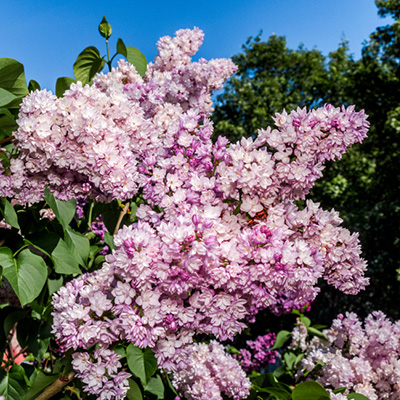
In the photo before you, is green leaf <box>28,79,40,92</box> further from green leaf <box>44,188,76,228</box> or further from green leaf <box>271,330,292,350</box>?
green leaf <box>271,330,292,350</box>

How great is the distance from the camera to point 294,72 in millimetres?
21500

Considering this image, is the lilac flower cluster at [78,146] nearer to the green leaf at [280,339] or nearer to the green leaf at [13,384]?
the green leaf at [13,384]

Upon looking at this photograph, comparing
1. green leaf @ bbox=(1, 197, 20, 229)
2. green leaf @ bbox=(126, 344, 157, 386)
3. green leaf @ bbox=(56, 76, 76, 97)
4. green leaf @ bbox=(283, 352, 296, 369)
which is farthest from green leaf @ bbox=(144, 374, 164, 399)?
green leaf @ bbox=(56, 76, 76, 97)

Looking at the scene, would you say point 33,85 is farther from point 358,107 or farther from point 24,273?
point 358,107

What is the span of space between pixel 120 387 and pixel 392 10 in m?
15.6

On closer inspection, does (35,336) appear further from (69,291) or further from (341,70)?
(341,70)

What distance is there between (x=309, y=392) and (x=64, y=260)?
1.26 metres

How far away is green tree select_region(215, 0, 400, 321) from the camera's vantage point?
13.0m

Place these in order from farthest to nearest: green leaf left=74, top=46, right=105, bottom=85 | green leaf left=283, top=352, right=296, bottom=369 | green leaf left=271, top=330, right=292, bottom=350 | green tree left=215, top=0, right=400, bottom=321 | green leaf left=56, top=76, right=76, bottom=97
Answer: green tree left=215, top=0, right=400, bottom=321
green leaf left=271, top=330, right=292, bottom=350
green leaf left=283, top=352, right=296, bottom=369
green leaf left=74, top=46, right=105, bottom=85
green leaf left=56, top=76, right=76, bottom=97

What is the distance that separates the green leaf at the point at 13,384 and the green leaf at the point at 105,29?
2.00 meters

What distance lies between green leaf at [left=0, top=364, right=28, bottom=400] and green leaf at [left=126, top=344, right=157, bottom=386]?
30.3 inches

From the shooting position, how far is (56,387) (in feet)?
5.82

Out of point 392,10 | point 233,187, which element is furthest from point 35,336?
point 392,10

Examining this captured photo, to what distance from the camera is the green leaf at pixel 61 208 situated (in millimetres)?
1810
